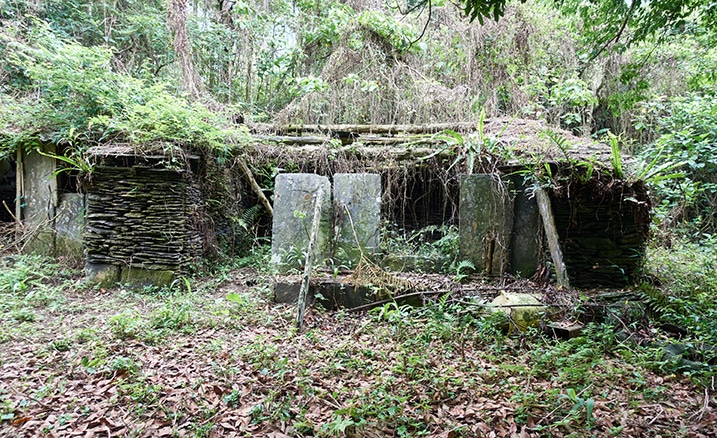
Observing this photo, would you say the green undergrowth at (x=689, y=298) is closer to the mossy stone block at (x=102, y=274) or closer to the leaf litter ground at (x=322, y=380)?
the leaf litter ground at (x=322, y=380)

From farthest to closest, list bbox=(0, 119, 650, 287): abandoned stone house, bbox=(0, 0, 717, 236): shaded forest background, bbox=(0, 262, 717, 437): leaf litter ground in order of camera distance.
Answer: bbox=(0, 0, 717, 236): shaded forest background → bbox=(0, 119, 650, 287): abandoned stone house → bbox=(0, 262, 717, 437): leaf litter ground

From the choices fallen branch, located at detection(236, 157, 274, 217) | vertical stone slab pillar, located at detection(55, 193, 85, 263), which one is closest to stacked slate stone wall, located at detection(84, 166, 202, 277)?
vertical stone slab pillar, located at detection(55, 193, 85, 263)

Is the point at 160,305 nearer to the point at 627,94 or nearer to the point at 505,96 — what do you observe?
the point at 627,94

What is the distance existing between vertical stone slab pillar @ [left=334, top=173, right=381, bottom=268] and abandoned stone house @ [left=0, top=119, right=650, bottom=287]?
17 mm

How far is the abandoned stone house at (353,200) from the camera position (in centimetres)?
541

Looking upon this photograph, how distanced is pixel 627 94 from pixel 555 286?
2.87 m

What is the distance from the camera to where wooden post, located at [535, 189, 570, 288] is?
510cm

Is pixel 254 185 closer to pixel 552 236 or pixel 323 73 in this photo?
pixel 323 73

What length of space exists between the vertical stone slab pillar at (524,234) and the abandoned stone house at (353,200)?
1 cm

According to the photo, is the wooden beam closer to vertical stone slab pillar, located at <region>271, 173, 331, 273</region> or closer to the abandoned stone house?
the abandoned stone house

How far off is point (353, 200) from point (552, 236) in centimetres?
290

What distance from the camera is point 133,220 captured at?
6066 millimetres

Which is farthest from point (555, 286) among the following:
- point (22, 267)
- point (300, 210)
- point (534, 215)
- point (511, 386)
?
point (22, 267)

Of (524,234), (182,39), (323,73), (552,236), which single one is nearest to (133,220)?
(182,39)
